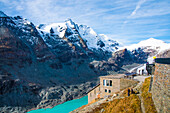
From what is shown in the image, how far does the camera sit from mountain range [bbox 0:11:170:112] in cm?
7825

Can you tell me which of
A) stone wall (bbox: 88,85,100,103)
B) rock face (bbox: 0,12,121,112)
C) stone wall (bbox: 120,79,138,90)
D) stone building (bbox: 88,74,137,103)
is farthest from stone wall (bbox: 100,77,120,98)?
rock face (bbox: 0,12,121,112)

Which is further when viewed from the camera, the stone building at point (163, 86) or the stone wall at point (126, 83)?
the stone wall at point (126, 83)

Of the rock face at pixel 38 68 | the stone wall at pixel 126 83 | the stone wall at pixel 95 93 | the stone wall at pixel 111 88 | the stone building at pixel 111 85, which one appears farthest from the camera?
the rock face at pixel 38 68

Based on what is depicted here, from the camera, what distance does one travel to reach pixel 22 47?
118938mm

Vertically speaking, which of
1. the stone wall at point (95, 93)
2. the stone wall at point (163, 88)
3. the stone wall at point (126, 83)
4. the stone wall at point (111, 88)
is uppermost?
the stone wall at point (163, 88)

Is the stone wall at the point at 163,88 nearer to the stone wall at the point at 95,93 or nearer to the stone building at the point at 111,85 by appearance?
the stone building at the point at 111,85

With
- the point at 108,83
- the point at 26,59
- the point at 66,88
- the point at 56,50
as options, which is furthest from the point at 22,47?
the point at 108,83

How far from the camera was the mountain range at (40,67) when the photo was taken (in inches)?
3081

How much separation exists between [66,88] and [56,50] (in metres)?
67.7

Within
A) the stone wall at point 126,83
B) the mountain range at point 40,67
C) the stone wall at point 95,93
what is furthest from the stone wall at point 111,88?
the mountain range at point 40,67

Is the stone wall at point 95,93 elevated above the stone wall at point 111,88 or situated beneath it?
situated beneath

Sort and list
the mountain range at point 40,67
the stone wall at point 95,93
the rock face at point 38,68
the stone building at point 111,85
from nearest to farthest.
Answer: the stone building at point 111,85
the stone wall at point 95,93
the mountain range at point 40,67
the rock face at point 38,68

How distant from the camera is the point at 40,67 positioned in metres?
121

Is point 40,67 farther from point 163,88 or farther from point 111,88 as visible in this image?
point 163,88
